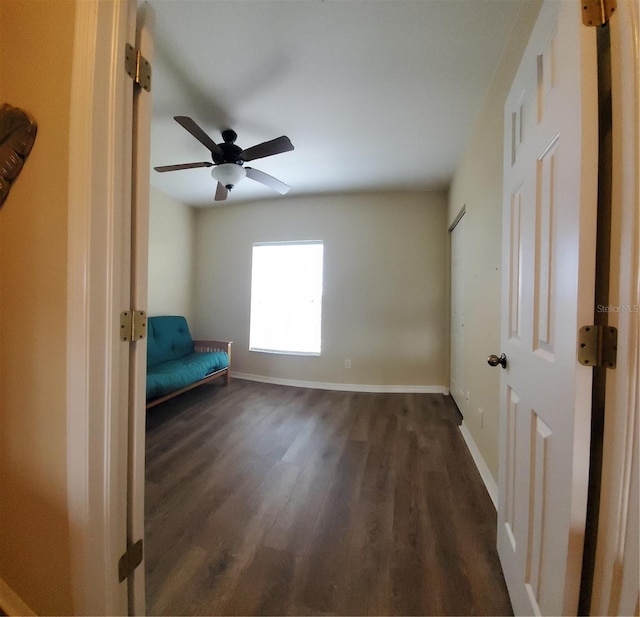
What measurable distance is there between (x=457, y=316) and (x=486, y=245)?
1203 mm

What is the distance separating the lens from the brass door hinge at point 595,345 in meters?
0.54

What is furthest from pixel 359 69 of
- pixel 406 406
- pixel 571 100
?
pixel 406 406

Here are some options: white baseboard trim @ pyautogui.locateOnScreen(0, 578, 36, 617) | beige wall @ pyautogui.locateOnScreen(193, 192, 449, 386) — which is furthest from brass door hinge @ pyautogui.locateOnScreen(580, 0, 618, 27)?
beige wall @ pyautogui.locateOnScreen(193, 192, 449, 386)

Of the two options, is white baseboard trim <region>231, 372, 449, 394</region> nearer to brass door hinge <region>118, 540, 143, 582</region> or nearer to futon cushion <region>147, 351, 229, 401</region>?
futon cushion <region>147, 351, 229, 401</region>

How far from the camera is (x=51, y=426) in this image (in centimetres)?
72

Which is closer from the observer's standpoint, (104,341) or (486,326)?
(104,341)

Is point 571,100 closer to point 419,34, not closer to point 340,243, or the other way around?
point 419,34

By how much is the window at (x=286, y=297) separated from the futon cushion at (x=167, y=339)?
88 cm

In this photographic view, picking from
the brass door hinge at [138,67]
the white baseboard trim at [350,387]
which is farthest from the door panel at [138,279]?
the white baseboard trim at [350,387]

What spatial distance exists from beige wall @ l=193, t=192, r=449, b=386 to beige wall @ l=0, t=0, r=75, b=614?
270cm

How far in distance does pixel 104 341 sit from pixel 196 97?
1.90 meters

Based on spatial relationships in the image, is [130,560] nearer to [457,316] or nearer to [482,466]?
[482,466]

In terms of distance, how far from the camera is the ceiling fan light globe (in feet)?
6.17

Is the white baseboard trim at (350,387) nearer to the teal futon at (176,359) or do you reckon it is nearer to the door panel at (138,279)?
the teal futon at (176,359)
